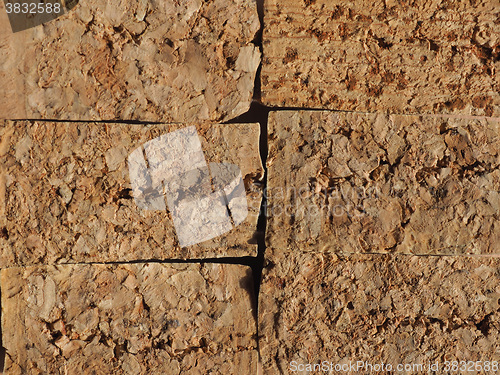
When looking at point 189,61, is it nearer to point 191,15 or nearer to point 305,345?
point 191,15

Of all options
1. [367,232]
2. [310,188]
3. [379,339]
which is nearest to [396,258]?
[367,232]

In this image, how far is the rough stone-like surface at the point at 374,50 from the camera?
1591 mm

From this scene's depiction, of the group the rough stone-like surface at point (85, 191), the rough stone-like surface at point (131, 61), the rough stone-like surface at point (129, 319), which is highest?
the rough stone-like surface at point (131, 61)

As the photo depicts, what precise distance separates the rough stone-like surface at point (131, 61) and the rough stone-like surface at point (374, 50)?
12cm

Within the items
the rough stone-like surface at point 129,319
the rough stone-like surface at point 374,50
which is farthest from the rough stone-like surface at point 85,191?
the rough stone-like surface at point 374,50

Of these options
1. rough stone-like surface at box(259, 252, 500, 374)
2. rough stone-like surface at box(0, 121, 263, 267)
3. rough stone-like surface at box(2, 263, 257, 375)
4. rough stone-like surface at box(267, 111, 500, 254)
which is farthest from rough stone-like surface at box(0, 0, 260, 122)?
rough stone-like surface at box(259, 252, 500, 374)

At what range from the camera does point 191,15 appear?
1579 millimetres

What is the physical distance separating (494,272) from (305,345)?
0.77m

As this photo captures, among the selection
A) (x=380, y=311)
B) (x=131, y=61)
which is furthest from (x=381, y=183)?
(x=131, y=61)

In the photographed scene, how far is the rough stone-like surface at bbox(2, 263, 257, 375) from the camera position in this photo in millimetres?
1591

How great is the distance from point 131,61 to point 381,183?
41.6 inches

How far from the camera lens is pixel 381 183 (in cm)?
161

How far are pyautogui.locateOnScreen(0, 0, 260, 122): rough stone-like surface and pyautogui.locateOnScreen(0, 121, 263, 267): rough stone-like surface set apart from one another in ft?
0.27

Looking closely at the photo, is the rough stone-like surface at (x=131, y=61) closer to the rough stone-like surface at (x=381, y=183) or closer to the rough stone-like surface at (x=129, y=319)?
the rough stone-like surface at (x=381, y=183)
